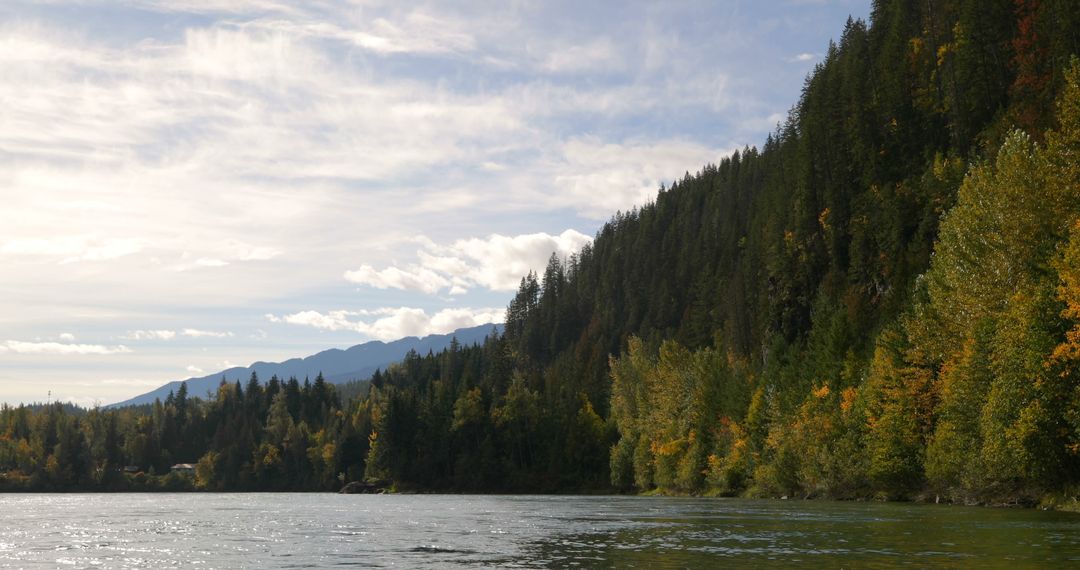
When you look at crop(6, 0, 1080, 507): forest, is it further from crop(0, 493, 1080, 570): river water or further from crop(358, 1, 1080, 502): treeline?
crop(0, 493, 1080, 570): river water

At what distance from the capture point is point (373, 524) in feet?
222

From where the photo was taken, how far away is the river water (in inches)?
1435

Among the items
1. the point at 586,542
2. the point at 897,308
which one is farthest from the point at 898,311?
the point at 586,542

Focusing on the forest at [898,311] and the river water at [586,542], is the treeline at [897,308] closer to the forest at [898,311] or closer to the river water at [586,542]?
the forest at [898,311]

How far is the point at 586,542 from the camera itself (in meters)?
47.3

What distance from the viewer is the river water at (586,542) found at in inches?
1435

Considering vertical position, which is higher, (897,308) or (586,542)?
(897,308)

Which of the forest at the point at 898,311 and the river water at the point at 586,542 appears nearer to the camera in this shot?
the river water at the point at 586,542

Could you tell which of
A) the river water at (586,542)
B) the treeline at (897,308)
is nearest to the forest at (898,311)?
the treeline at (897,308)

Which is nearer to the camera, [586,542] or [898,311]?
[586,542]

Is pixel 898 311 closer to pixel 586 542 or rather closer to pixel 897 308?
pixel 897 308

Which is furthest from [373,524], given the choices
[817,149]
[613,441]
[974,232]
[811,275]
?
[613,441]

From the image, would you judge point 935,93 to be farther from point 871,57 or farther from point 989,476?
point 989,476

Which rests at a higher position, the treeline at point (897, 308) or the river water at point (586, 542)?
the treeline at point (897, 308)
